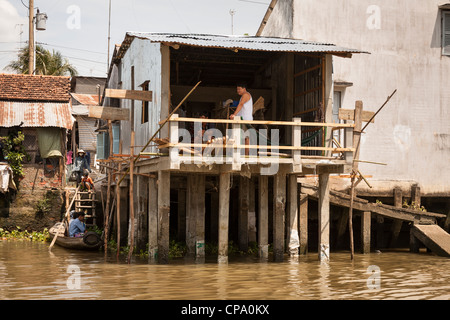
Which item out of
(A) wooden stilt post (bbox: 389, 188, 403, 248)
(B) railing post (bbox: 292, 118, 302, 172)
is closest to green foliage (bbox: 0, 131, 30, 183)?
(B) railing post (bbox: 292, 118, 302, 172)

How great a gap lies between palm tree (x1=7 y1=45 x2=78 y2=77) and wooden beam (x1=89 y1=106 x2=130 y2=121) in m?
22.4

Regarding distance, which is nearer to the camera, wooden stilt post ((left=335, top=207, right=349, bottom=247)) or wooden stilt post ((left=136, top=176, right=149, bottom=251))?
wooden stilt post ((left=136, top=176, right=149, bottom=251))

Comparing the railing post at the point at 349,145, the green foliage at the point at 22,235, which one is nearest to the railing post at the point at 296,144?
the railing post at the point at 349,145

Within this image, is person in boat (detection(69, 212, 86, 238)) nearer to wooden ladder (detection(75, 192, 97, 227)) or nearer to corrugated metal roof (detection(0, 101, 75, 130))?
wooden ladder (detection(75, 192, 97, 227))

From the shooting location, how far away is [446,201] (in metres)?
23.0

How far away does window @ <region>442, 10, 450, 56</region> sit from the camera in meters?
23.0

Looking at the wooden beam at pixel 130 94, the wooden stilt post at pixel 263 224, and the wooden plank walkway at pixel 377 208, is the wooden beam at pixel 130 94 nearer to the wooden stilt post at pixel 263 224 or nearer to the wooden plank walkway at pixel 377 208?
the wooden stilt post at pixel 263 224

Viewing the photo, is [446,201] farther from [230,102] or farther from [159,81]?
[159,81]

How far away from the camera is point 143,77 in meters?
19.0

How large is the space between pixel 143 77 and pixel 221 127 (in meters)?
3.30

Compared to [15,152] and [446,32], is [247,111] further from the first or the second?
[15,152]

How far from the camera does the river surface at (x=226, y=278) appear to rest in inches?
508

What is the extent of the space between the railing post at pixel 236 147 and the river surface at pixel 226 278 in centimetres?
244
